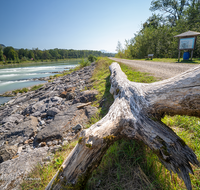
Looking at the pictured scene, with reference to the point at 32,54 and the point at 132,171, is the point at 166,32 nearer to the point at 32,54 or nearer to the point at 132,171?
the point at 132,171

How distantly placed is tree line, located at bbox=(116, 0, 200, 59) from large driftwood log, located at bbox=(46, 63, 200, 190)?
15615mm

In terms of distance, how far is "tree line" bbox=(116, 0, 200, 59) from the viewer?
15477mm

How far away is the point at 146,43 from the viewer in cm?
1997

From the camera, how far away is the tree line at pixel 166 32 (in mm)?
15477

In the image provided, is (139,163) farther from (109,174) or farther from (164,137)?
(164,137)

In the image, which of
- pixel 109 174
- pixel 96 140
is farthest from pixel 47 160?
pixel 96 140

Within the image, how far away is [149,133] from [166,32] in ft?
70.4

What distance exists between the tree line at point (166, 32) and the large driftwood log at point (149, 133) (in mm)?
15615

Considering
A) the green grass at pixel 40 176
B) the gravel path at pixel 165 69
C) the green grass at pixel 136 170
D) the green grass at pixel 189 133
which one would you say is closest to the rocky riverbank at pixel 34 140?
the green grass at pixel 40 176

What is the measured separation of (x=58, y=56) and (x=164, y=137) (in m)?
95.4

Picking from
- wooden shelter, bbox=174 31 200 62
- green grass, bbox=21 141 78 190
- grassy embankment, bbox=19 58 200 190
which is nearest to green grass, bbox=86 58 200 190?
grassy embankment, bbox=19 58 200 190

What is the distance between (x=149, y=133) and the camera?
1.47 metres

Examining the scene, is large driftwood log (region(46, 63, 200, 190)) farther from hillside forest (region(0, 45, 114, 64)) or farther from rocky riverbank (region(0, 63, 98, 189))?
hillside forest (region(0, 45, 114, 64))

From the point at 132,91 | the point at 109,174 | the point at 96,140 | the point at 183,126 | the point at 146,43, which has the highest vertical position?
Result: the point at 146,43
